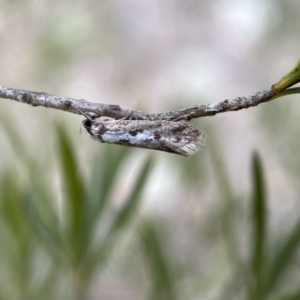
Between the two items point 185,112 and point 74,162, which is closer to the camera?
point 185,112

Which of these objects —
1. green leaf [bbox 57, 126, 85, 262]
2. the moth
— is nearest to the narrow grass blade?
green leaf [bbox 57, 126, 85, 262]

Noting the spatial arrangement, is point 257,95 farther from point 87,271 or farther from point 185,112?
point 87,271

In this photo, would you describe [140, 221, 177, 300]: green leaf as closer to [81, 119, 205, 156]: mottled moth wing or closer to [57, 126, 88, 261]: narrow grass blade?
[57, 126, 88, 261]: narrow grass blade

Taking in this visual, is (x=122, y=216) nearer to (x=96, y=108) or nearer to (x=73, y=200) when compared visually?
(x=73, y=200)

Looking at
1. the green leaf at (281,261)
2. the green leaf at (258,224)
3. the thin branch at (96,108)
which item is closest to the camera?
the thin branch at (96,108)

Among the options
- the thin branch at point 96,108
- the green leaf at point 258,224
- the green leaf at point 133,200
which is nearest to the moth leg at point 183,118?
the thin branch at point 96,108

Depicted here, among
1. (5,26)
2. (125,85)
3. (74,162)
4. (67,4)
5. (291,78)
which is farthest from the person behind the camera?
(125,85)

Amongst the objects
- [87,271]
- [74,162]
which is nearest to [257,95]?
[74,162]

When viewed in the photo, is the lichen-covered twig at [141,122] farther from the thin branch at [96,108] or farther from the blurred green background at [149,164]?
the blurred green background at [149,164]
